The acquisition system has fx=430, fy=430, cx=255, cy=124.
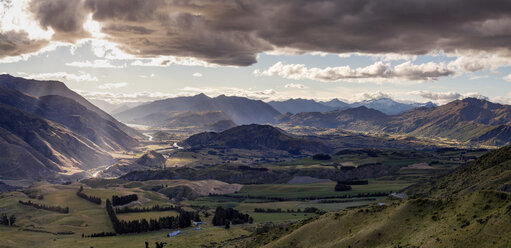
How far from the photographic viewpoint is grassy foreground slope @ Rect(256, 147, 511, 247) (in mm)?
86062

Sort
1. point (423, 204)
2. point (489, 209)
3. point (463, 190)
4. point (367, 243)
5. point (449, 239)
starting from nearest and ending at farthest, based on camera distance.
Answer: point (449, 239)
point (489, 209)
point (367, 243)
point (423, 204)
point (463, 190)

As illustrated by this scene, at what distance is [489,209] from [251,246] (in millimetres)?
84650

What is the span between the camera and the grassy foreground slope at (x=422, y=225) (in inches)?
3388

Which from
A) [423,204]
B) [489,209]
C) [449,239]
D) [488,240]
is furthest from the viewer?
[423,204]

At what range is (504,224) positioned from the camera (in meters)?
84.0

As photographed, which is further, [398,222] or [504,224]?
[398,222]

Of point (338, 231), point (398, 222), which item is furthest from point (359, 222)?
point (398, 222)

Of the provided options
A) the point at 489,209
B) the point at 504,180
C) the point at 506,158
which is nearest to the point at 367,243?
the point at 489,209

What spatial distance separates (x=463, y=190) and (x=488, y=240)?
110m

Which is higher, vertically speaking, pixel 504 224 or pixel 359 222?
pixel 504 224

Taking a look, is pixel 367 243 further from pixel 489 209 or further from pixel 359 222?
pixel 489 209

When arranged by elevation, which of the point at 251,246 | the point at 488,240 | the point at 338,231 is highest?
the point at 488,240

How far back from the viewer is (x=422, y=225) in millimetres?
106438

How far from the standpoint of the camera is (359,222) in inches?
4951
